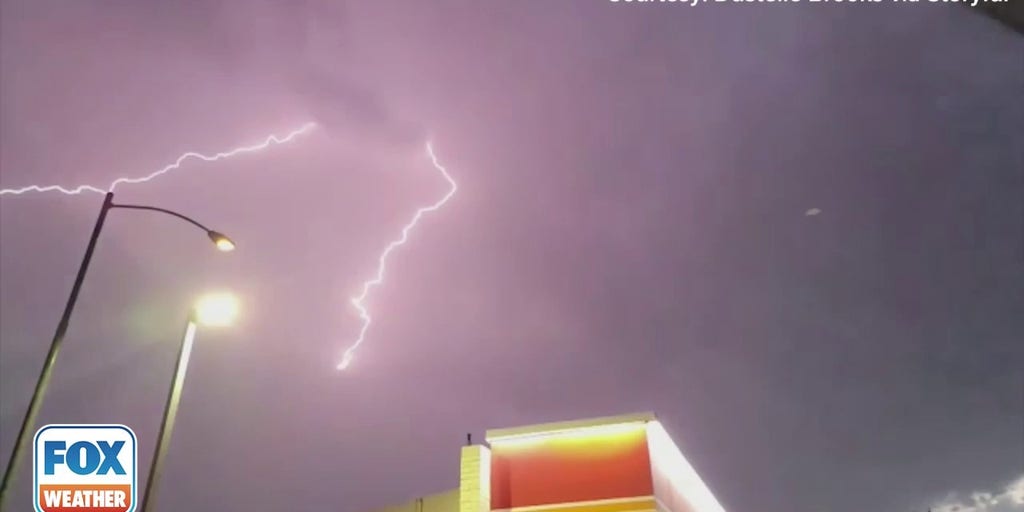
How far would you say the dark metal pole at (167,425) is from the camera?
10.3m

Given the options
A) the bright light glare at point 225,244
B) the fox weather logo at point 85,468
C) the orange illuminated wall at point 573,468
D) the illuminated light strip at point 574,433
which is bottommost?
the fox weather logo at point 85,468

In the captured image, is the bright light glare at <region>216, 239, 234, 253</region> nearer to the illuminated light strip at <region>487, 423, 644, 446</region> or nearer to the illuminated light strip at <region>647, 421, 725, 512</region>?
the illuminated light strip at <region>487, 423, 644, 446</region>

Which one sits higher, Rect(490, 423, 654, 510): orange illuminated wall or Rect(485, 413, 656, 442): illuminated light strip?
Rect(485, 413, 656, 442): illuminated light strip

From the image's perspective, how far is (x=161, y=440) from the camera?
11.2m

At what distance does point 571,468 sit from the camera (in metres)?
12.5

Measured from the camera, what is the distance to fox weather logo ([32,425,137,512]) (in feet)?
30.6

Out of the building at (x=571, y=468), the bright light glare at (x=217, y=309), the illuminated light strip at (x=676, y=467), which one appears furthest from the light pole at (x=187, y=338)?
the illuminated light strip at (x=676, y=467)

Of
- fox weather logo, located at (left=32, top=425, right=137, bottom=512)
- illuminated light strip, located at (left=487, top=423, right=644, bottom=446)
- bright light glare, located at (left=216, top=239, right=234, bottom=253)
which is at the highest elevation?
bright light glare, located at (left=216, top=239, right=234, bottom=253)

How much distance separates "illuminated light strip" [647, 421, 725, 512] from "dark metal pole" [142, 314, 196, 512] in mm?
7367

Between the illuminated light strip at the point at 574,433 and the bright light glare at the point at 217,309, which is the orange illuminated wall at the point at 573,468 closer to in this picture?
the illuminated light strip at the point at 574,433

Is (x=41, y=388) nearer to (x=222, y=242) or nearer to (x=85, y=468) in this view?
(x=85, y=468)

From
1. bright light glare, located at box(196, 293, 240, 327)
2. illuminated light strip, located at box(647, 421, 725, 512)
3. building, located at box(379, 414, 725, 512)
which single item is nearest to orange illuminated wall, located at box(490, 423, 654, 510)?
building, located at box(379, 414, 725, 512)

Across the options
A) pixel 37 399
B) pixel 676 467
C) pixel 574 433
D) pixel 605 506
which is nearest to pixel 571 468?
pixel 574 433

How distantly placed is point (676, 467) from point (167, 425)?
905cm
